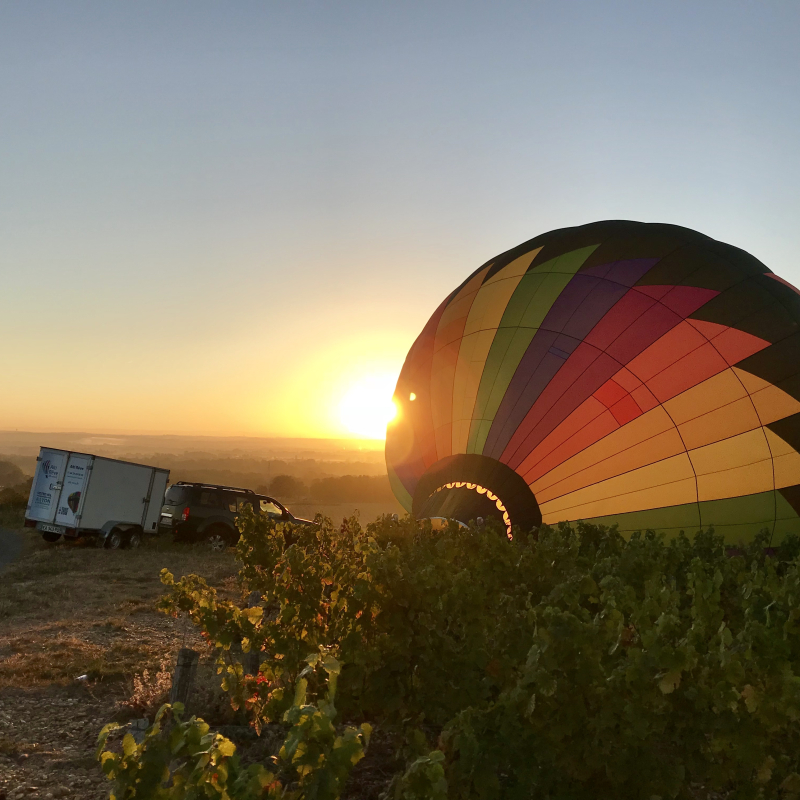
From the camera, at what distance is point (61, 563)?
627 inches

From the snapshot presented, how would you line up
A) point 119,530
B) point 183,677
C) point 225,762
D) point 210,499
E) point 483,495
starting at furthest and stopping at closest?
point 210,499 → point 119,530 → point 483,495 → point 183,677 → point 225,762

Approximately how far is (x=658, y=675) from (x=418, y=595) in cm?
174

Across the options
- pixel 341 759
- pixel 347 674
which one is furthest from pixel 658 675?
pixel 347 674

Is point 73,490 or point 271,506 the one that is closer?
point 73,490

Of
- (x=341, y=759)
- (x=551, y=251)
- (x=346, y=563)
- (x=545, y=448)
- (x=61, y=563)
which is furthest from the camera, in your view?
(x=61, y=563)

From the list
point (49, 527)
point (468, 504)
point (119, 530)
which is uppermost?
point (468, 504)

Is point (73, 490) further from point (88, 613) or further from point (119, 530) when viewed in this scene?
point (88, 613)

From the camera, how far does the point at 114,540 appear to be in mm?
18844

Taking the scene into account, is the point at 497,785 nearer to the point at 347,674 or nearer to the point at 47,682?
the point at 347,674

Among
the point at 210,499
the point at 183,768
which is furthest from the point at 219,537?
the point at 183,768

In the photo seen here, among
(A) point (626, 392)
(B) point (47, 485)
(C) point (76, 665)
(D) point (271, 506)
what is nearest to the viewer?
(C) point (76, 665)

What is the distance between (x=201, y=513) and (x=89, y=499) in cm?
319

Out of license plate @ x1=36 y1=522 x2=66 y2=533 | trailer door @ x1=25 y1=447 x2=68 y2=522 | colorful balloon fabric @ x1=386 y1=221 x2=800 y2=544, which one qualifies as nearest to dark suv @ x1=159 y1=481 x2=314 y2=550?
license plate @ x1=36 y1=522 x2=66 y2=533

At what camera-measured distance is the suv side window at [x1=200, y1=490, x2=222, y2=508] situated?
794 inches
